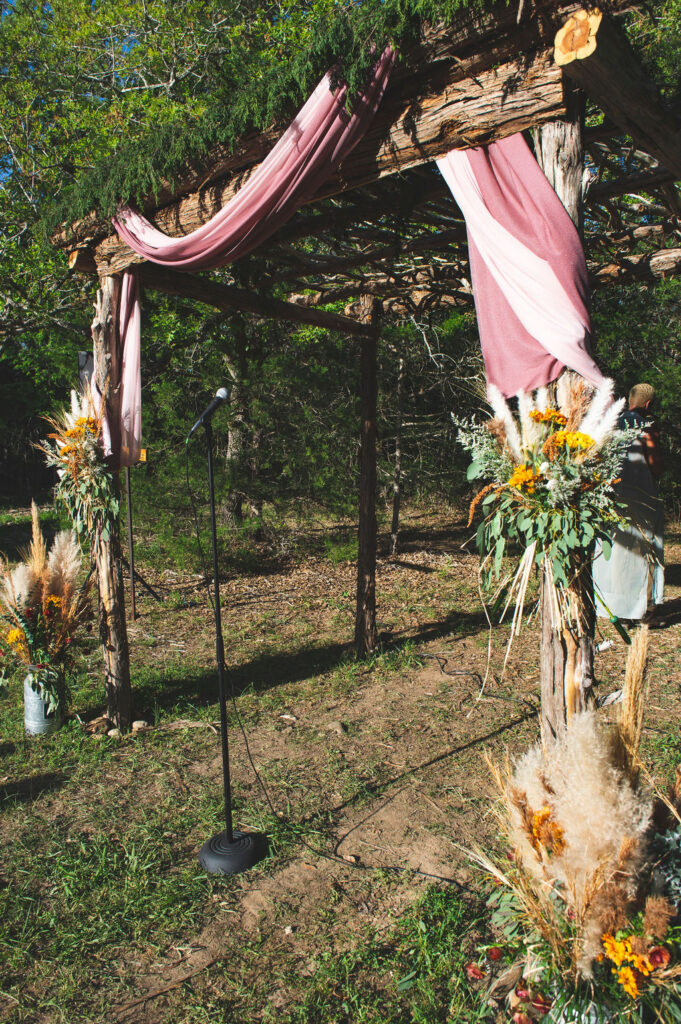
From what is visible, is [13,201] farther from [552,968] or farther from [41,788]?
[552,968]

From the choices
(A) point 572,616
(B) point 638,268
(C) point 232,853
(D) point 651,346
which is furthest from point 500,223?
(D) point 651,346

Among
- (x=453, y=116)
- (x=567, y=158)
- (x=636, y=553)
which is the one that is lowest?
(x=636, y=553)

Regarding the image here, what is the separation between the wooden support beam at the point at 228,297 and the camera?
466cm

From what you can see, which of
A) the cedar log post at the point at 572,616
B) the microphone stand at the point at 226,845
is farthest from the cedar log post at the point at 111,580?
the cedar log post at the point at 572,616

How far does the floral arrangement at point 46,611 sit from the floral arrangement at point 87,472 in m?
0.30

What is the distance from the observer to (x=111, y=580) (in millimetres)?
4406

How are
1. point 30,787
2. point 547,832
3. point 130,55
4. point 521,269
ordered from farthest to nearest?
1. point 130,55
2. point 30,787
3. point 521,269
4. point 547,832

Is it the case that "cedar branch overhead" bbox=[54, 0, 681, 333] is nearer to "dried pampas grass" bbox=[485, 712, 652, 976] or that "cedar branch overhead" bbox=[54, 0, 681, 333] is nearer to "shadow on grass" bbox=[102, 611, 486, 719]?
"dried pampas grass" bbox=[485, 712, 652, 976]

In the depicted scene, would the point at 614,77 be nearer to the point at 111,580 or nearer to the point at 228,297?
the point at 228,297

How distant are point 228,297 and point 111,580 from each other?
2.21 meters

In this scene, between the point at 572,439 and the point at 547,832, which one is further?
the point at 572,439

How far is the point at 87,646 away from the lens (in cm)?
614

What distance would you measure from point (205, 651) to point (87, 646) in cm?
114

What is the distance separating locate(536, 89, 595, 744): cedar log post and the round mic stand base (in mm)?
1460
